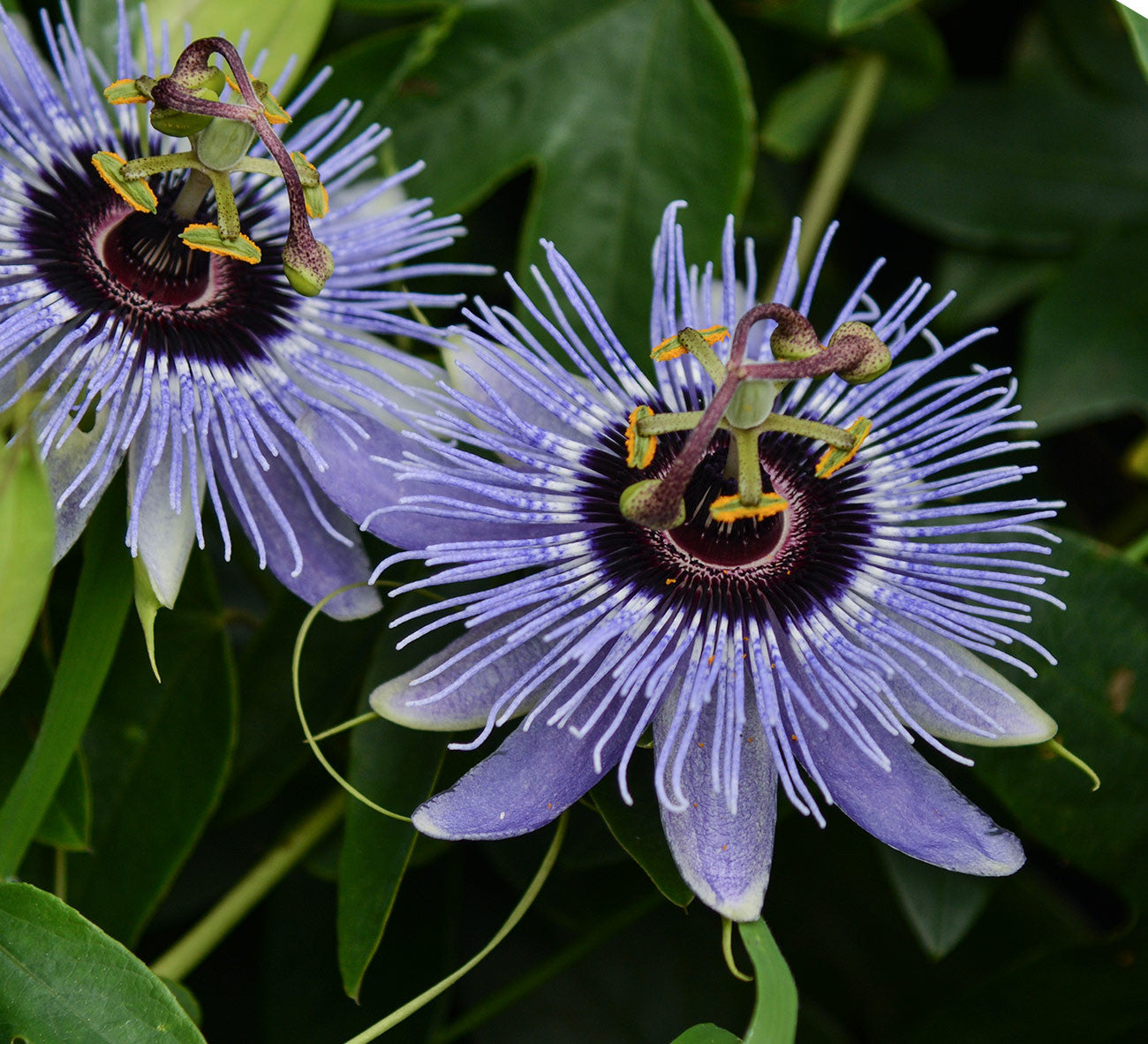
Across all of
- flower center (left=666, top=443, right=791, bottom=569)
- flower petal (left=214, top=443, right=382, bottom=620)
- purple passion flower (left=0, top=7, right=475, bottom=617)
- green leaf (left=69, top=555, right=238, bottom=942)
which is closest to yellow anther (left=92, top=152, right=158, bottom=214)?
purple passion flower (left=0, top=7, right=475, bottom=617)

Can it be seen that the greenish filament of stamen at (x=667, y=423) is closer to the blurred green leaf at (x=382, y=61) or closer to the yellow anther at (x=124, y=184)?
the yellow anther at (x=124, y=184)

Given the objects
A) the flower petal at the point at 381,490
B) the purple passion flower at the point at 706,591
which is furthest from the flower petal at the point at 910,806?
the flower petal at the point at 381,490

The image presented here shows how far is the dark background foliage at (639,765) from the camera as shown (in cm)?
126

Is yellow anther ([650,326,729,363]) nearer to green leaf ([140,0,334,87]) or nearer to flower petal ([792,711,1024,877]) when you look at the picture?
flower petal ([792,711,1024,877])

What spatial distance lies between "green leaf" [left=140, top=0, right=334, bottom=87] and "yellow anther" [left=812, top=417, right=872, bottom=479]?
0.68 meters

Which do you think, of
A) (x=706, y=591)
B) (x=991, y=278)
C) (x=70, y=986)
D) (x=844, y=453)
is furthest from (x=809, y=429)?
(x=991, y=278)

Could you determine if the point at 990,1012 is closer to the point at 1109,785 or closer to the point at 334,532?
the point at 1109,785

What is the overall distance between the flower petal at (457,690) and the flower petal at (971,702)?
0.31 metres

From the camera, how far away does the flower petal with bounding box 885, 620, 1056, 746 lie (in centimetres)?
103

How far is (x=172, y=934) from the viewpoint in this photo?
4.82 ft

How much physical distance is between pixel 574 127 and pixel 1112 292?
2.41 feet

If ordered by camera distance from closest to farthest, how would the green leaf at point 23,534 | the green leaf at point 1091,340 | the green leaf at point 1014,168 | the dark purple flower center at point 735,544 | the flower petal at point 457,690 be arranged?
the green leaf at point 23,534
the flower petal at point 457,690
the dark purple flower center at point 735,544
the green leaf at point 1091,340
the green leaf at point 1014,168

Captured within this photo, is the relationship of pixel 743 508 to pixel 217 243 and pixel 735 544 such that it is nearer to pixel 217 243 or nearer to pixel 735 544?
pixel 735 544

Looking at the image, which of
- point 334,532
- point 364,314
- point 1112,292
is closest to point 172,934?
point 334,532
